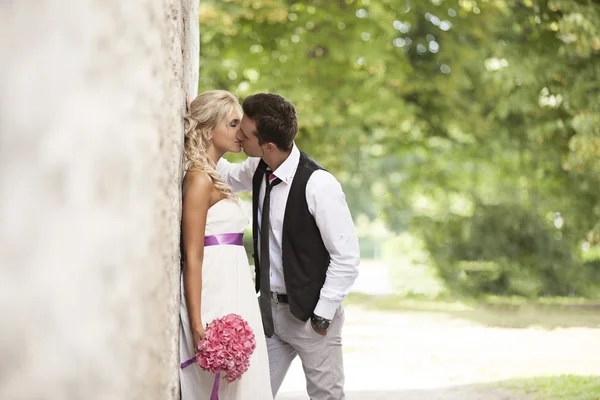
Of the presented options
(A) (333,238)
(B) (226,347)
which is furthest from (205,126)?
(B) (226,347)

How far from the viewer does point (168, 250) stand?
8.16 ft

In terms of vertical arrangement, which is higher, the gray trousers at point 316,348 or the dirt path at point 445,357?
the gray trousers at point 316,348

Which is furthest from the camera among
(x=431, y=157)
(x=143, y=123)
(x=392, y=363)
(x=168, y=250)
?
(x=431, y=157)

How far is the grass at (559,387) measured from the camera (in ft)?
26.9

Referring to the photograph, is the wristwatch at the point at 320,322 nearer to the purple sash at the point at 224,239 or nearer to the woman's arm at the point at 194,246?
the purple sash at the point at 224,239

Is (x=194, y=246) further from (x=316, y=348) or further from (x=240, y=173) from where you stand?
(x=240, y=173)

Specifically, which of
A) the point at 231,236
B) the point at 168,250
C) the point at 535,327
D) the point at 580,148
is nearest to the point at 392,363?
the point at 535,327

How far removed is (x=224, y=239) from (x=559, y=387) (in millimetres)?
6133

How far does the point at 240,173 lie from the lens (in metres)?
4.77

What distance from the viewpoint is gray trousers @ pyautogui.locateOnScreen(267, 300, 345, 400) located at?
4242mm

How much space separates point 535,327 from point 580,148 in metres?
3.02

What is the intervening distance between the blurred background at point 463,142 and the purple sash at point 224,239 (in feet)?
19.1

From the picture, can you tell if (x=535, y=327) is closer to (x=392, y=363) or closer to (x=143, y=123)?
(x=392, y=363)

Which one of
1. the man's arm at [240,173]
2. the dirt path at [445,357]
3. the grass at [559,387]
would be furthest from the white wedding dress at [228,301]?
the grass at [559,387]
